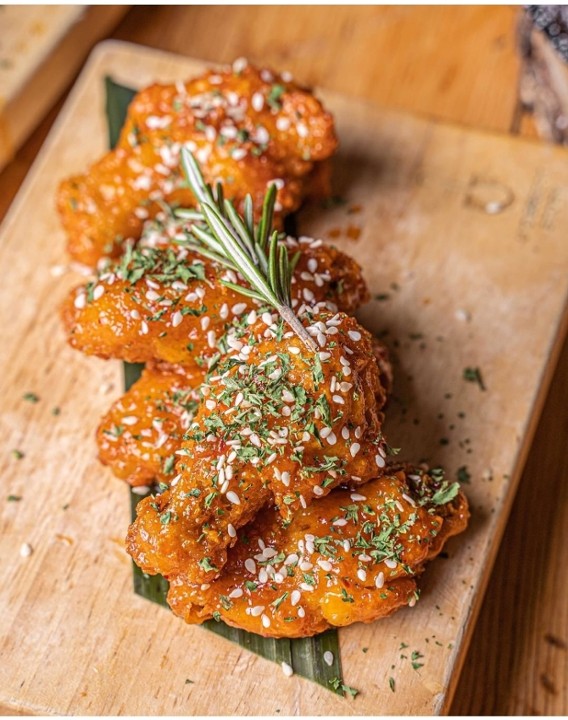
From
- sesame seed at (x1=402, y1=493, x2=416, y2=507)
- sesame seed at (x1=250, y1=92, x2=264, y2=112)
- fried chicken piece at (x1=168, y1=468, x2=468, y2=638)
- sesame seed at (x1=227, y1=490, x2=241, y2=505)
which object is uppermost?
sesame seed at (x1=250, y1=92, x2=264, y2=112)

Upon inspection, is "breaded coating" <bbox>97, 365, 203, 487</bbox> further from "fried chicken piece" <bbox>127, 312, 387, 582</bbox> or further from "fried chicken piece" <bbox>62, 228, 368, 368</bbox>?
"fried chicken piece" <bbox>127, 312, 387, 582</bbox>

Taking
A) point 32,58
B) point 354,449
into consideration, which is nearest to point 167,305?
point 354,449

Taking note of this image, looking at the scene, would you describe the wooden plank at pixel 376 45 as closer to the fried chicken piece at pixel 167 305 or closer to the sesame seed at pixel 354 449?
the fried chicken piece at pixel 167 305

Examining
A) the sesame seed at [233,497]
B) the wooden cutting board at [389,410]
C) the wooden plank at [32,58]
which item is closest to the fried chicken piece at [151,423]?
the wooden cutting board at [389,410]

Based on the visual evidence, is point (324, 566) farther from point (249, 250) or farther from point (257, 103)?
point (257, 103)

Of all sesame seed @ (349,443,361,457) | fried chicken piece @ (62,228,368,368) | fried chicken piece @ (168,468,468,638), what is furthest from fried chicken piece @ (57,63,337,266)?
fried chicken piece @ (168,468,468,638)
